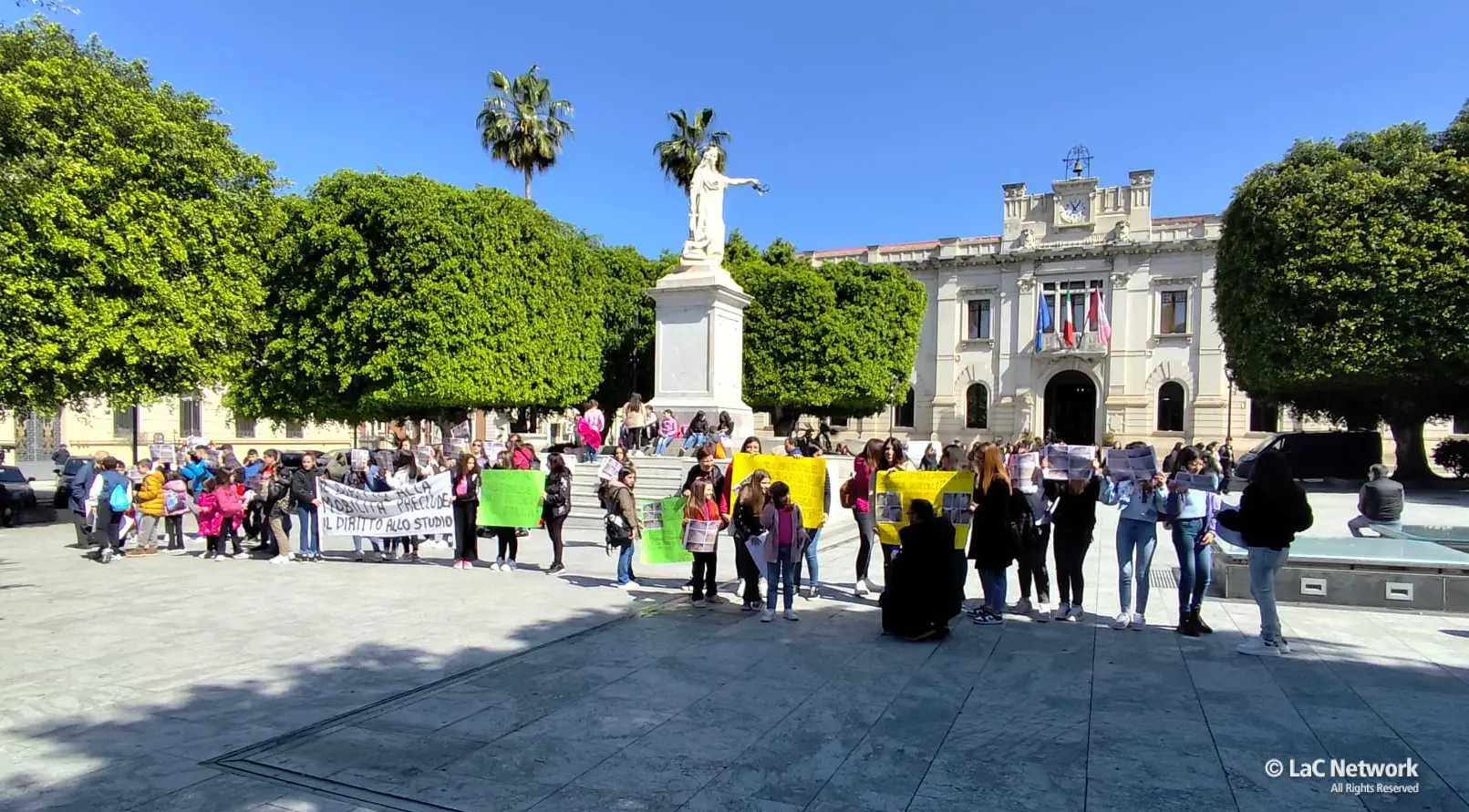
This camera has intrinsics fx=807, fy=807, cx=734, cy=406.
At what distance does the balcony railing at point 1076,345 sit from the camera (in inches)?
1714

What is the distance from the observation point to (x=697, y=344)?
20.1 metres

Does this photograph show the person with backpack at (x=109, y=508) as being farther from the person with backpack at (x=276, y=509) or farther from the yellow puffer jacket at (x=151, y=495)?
the person with backpack at (x=276, y=509)

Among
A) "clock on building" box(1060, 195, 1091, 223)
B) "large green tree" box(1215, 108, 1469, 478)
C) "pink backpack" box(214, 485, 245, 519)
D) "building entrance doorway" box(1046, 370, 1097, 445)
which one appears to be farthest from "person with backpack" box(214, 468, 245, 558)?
"clock on building" box(1060, 195, 1091, 223)

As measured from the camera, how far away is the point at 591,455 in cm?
1983

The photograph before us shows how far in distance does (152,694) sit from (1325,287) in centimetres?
2844

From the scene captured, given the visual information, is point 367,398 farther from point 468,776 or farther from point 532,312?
point 468,776

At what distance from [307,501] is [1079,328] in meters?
42.3

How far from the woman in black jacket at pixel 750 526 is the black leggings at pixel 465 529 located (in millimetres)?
4401

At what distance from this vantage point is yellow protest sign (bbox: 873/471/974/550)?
825cm

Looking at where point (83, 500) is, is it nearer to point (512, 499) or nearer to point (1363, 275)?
point (512, 499)

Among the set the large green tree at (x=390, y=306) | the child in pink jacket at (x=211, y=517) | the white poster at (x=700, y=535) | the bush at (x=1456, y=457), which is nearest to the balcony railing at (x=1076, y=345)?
the bush at (x=1456, y=457)

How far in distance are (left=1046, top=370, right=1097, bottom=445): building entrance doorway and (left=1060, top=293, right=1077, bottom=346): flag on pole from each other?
253 cm

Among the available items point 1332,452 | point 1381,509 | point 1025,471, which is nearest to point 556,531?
point 1025,471

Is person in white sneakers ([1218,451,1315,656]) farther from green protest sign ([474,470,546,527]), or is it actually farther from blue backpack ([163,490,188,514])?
blue backpack ([163,490,188,514])
